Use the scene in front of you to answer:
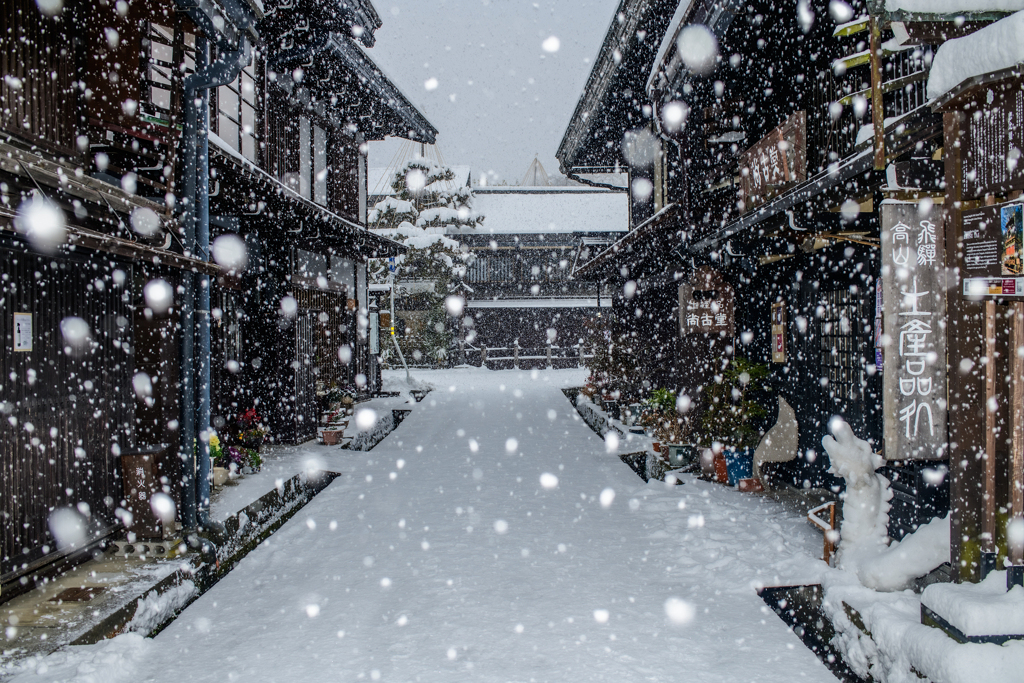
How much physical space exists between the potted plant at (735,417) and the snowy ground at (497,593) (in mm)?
474

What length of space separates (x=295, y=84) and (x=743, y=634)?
12.4 meters

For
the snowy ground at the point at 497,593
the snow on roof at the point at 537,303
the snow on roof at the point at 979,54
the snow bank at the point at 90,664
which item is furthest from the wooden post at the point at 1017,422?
the snow on roof at the point at 537,303

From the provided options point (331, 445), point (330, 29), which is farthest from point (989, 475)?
point (330, 29)

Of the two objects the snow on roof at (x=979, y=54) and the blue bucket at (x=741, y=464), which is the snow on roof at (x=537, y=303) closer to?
the blue bucket at (x=741, y=464)

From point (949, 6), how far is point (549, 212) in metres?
30.3

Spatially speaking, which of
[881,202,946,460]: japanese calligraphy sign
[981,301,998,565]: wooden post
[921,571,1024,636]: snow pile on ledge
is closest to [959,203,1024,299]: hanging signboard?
[981,301,998,565]: wooden post

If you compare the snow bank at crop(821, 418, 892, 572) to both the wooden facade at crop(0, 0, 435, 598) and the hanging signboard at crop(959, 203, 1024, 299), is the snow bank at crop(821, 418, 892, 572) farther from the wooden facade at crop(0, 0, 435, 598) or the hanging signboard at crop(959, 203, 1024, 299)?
the wooden facade at crop(0, 0, 435, 598)

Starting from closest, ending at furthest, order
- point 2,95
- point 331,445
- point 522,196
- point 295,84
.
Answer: point 2,95
point 331,445
point 295,84
point 522,196

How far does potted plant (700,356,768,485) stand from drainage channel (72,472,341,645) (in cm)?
520

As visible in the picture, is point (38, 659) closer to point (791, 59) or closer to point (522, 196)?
point (791, 59)

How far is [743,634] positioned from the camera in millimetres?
4082

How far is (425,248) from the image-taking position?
26.3 metres

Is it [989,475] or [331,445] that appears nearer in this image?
[989,475]

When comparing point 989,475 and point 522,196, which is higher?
point 522,196
